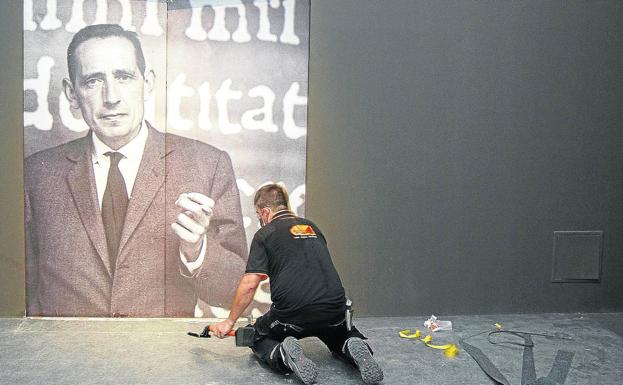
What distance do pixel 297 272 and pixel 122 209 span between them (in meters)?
1.47

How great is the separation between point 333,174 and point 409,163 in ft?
1.79

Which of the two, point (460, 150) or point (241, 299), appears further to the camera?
point (460, 150)

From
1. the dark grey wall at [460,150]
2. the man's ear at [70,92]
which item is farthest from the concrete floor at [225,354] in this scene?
the man's ear at [70,92]

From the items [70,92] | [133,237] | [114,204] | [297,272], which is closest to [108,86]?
[70,92]

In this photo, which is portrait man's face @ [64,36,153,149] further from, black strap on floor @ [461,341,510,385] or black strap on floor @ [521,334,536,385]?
black strap on floor @ [521,334,536,385]

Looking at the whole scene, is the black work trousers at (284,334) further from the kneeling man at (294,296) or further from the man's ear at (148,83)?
the man's ear at (148,83)

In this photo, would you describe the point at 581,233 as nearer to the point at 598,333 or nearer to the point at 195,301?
the point at 598,333

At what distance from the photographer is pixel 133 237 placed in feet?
14.5

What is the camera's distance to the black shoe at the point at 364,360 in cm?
335

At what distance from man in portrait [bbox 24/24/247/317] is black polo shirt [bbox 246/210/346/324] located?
0.84 metres

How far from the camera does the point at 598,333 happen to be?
14.4 ft

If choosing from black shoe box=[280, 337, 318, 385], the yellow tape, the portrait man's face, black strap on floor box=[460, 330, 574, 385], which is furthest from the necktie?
black strap on floor box=[460, 330, 574, 385]

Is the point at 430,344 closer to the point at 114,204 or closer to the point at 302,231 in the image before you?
the point at 302,231

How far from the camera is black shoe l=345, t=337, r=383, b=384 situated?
3.35 meters
